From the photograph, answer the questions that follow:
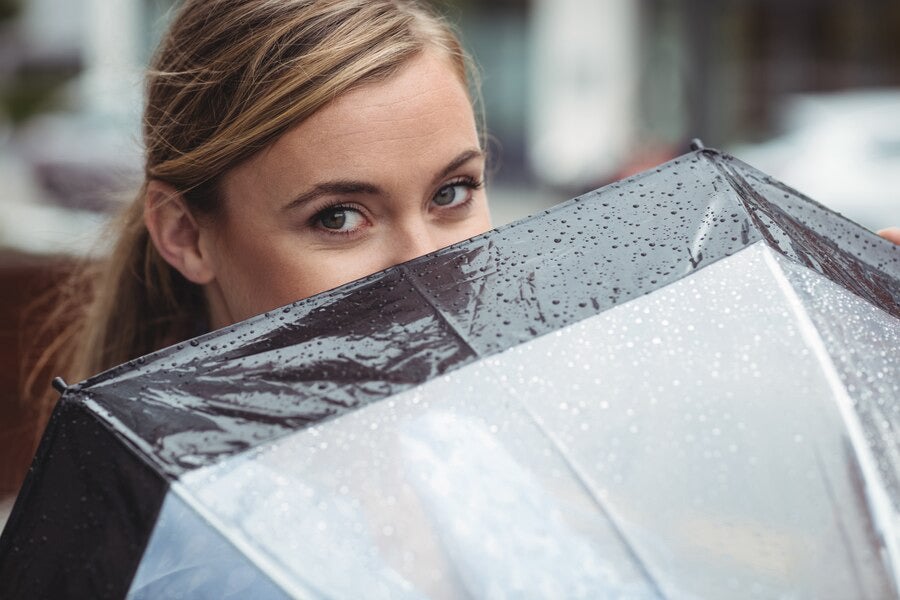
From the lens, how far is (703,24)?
7082 mm

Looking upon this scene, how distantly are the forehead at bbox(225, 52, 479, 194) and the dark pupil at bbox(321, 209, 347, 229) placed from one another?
0.06 meters

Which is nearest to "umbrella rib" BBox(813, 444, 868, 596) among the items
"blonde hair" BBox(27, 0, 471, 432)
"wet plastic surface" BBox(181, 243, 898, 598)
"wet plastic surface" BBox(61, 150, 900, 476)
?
"wet plastic surface" BBox(181, 243, 898, 598)

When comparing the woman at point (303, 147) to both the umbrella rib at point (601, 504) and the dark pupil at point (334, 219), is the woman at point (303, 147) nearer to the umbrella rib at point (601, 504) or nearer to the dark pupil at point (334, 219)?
the dark pupil at point (334, 219)

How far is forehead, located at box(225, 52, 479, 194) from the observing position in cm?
185

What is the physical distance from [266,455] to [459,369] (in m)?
0.21

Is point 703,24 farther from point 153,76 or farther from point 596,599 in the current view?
point 596,599

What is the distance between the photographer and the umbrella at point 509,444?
104 cm

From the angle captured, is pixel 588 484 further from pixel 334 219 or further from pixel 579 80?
pixel 579 80

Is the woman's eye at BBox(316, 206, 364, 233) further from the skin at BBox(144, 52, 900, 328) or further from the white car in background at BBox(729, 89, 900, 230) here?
the white car in background at BBox(729, 89, 900, 230)

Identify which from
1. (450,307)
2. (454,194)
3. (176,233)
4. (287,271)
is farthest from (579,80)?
(450,307)

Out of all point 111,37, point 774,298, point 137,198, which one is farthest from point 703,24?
point 111,37

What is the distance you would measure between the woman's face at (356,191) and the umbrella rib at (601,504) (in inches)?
30.4

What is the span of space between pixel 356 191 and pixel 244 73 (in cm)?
32

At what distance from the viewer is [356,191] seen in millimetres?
1856
